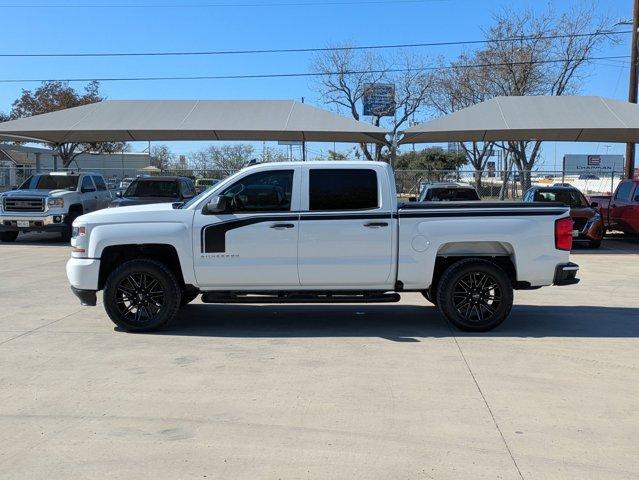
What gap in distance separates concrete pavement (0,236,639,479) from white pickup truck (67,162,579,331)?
47cm

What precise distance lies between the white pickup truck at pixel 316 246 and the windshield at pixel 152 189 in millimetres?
9316

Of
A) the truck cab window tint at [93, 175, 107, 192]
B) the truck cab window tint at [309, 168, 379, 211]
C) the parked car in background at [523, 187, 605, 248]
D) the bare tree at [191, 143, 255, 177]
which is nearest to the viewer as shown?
the truck cab window tint at [309, 168, 379, 211]

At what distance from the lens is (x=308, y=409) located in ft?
15.8

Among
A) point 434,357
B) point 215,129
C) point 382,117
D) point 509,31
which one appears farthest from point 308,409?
point 382,117

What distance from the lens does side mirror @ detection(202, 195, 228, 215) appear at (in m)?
6.92

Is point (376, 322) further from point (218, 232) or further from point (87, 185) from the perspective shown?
point (87, 185)

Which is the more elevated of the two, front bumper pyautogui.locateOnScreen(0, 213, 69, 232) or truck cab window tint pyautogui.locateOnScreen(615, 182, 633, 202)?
truck cab window tint pyautogui.locateOnScreen(615, 182, 633, 202)

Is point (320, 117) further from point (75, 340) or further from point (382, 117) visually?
point (382, 117)

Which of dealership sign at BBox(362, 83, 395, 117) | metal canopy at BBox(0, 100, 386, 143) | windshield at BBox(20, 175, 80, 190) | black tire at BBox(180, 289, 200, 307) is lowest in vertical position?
black tire at BBox(180, 289, 200, 307)

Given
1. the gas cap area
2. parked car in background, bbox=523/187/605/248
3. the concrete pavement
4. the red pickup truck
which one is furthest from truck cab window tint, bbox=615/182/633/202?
the gas cap area

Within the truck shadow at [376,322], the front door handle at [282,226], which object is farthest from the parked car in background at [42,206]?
the front door handle at [282,226]

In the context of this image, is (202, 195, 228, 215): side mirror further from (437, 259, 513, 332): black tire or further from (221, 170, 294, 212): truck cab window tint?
(437, 259, 513, 332): black tire

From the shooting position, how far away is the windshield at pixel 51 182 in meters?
17.8

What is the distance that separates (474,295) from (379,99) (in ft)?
129
